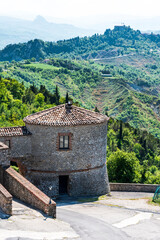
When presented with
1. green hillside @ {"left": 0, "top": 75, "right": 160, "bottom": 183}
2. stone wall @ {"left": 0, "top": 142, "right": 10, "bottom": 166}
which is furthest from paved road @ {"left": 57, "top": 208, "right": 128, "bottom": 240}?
green hillside @ {"left": 0, "top": 75, "right": 160, "bottom": 183}

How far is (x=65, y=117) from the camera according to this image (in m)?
36.2

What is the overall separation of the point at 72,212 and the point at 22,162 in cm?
748

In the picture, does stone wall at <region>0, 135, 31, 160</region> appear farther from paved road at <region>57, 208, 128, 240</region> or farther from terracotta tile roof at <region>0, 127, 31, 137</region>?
paved road at <region>57, 208, 128, 240</region>

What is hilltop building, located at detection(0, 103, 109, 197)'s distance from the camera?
116 feet

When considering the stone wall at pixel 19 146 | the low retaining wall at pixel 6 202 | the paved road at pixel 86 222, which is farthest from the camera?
the stone wall at pixel 19 146

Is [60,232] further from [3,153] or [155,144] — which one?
[155,144]

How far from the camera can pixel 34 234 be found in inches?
837

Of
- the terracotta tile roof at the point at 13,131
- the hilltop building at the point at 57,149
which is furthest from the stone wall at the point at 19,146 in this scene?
the terracotta tile roof at the point at 13,131

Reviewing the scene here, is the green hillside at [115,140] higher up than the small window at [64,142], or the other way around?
the small window at [64,142]

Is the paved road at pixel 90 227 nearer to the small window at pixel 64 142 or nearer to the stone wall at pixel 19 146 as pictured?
the small window at pixel 64 142

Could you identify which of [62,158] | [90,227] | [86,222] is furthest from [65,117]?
[90,227]

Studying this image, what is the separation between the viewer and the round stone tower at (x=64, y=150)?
35531 mm

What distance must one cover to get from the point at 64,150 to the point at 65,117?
2636 mm

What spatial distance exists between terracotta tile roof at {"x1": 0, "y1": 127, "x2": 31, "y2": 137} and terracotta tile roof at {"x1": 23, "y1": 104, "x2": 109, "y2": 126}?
79 centimetres
